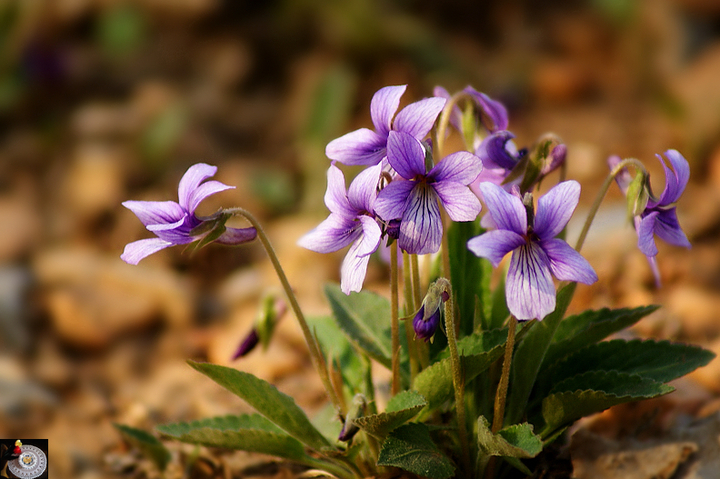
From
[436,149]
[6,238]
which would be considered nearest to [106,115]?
[6,238]

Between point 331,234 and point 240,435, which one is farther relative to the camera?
point 240,435

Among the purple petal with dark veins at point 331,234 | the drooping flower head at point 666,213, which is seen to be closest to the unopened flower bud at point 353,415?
the purple petal with dark veins at point 331,234

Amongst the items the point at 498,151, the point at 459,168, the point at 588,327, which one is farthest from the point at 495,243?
the point at 588,327

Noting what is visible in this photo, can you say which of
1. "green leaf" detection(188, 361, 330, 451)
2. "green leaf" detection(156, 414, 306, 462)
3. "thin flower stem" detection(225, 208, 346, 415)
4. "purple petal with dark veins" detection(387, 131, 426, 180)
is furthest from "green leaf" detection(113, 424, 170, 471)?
"purple petal with dark veins" detection(387, 131, 426, 180)

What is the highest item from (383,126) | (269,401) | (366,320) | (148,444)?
(383,126)

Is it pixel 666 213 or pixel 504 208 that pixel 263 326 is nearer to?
pixel 504 208

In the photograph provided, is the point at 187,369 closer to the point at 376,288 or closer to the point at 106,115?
the point at 376,288

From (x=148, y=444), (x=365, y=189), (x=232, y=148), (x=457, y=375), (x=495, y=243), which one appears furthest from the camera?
(x=232, y=148)

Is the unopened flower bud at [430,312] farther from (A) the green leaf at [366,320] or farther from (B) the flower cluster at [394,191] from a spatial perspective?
(A) the green leaf at [366,320]
